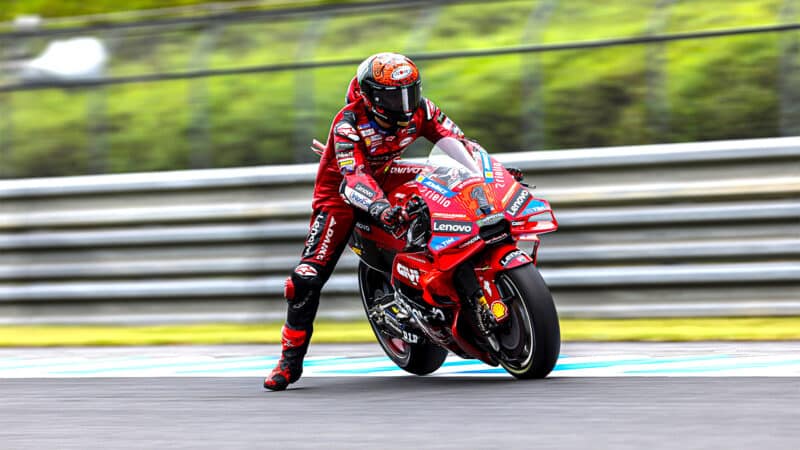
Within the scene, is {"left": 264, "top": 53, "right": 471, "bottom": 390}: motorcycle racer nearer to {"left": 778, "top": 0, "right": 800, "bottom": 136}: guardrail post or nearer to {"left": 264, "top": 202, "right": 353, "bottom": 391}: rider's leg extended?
{"left": 264, "top": 202, "right": 353, "bottom": 391}: rider's leg extended

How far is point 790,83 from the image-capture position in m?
10.2

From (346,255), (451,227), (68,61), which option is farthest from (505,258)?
(68,61)

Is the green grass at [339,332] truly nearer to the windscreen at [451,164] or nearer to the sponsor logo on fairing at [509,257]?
the windscreen at [451,164]

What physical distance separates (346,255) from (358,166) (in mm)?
3835

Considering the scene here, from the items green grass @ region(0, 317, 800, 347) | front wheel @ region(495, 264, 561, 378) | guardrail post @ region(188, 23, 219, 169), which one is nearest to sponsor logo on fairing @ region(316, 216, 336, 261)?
front wheel @ region(495, 264, 561, 378)

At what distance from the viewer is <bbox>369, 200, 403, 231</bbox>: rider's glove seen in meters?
6.67

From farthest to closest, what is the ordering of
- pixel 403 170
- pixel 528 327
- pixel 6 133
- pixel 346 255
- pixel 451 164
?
pixel 6 133, pixel 346 255, pixel 403 170, pixel 451 164, pixel 528 327

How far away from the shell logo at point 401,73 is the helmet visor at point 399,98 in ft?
0.17

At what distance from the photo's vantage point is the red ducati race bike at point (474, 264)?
6.39m

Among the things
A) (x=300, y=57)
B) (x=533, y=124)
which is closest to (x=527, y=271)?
(x=533, y=124)

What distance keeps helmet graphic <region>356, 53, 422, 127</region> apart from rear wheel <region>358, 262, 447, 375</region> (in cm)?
113

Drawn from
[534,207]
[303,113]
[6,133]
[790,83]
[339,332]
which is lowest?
[339,332]

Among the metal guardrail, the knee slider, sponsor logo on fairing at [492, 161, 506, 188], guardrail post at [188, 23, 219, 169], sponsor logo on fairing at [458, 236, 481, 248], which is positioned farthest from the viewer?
guardrail post at [188, 23, 219, 169]

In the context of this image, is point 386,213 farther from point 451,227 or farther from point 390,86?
point 390,86
